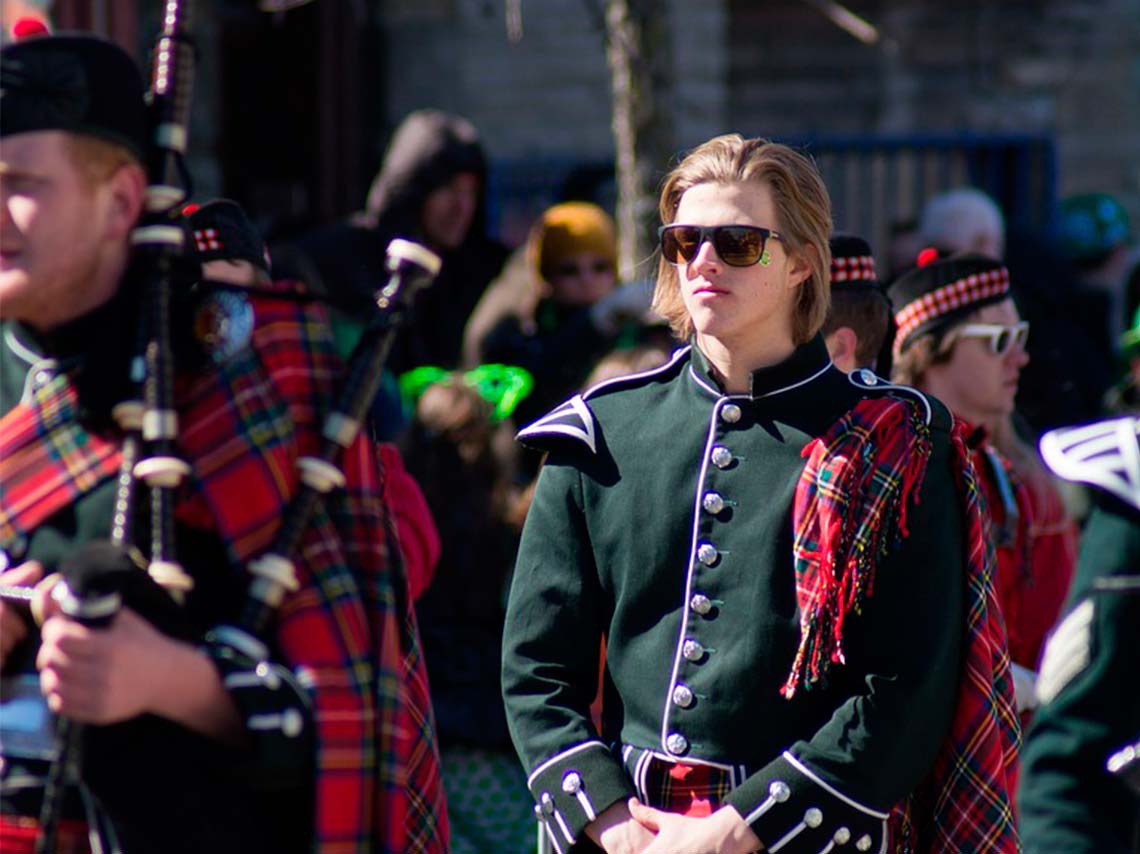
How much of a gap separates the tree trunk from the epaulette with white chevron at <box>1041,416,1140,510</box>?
3635 mm

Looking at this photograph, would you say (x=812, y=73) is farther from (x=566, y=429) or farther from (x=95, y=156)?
(x=95, y=156)

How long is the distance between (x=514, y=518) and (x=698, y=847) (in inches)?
69.8

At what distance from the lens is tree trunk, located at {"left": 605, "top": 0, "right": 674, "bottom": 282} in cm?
692

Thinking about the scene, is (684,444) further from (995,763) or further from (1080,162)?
(1080,162)

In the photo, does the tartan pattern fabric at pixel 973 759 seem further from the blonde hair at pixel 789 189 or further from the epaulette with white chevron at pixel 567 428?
Result: the epaulette with white chevron at pixel 567 428

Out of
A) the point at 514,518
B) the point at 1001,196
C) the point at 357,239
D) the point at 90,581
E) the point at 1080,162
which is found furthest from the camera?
the point at 1080,162

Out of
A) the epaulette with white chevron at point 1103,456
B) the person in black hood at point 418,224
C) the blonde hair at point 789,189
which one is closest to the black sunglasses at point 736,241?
the blonde hair at point 789,189

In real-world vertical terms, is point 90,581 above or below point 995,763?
above

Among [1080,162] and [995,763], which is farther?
[1080,162]

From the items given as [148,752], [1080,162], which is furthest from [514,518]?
[1080,162]

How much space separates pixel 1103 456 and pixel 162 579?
155 centimetres

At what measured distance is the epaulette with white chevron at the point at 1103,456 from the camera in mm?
3135

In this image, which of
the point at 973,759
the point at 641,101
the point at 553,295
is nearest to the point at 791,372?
the point at 973,759

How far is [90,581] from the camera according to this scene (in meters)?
2.37
